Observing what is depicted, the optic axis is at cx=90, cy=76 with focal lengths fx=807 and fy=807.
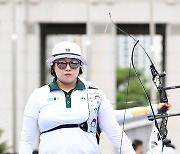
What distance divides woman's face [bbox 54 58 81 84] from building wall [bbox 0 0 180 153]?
14513 millimetres

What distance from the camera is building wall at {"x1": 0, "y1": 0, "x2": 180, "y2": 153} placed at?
64.3 feet

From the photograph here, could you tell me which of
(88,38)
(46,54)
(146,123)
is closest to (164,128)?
(146,123)

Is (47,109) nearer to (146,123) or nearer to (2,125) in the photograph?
(146,123)

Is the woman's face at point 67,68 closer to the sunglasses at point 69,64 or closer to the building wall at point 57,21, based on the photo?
the sunglasses at point 69,64

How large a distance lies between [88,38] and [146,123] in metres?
4.13

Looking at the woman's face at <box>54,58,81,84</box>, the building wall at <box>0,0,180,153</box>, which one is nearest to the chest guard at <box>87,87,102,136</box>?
the woman's face at <box>54,58,81,84</box>

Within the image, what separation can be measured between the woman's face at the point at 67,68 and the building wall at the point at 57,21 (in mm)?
14513

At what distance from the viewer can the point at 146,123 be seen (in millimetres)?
15891

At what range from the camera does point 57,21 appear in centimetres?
2020

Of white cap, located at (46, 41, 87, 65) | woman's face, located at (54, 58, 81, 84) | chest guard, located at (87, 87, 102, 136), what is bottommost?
chest guard, located at (87, 87, 102, 136)

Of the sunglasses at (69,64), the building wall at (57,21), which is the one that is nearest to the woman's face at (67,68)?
the sunglasses at (69,64)

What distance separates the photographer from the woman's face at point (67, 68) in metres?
4.84

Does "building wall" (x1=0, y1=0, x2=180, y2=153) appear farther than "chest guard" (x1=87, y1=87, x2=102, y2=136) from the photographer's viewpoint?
Yes

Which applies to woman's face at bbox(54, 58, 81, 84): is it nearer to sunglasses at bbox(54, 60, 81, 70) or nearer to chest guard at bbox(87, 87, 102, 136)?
sunglasses at bbox(54, 60, 81, 70)
